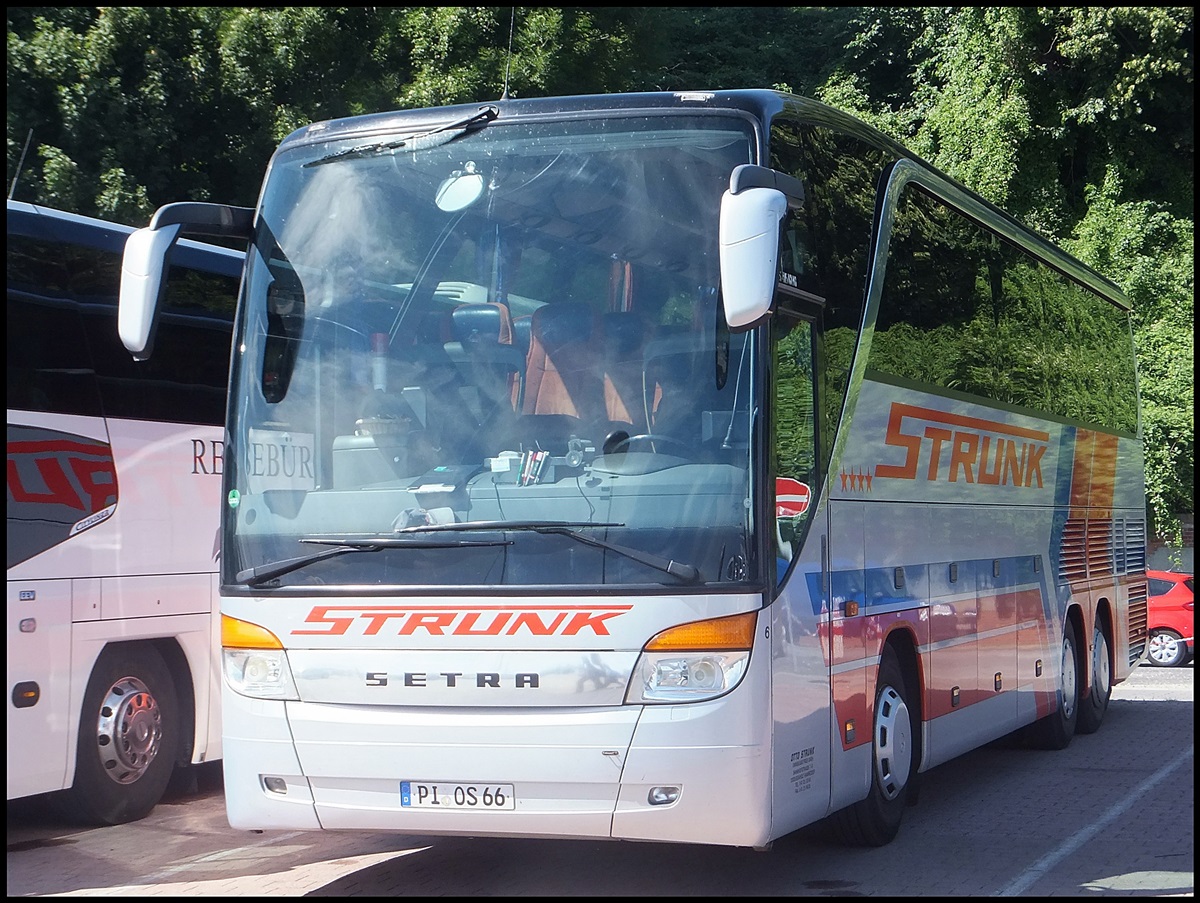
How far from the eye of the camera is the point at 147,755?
930cm

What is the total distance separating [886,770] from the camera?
8.02m

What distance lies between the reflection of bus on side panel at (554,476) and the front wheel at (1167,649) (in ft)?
49.7

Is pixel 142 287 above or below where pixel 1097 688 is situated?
above

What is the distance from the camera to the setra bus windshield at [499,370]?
20.6ft

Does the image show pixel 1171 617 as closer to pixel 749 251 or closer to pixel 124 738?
pixel 124 738

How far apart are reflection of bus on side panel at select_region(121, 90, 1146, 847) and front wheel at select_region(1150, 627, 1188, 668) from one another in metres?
15.1

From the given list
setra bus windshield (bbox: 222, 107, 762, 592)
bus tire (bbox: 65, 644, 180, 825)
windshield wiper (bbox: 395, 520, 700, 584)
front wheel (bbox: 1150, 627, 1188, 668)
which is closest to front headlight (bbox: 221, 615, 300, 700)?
setra bus windshield (bbox: 222, 107, 762, 592)

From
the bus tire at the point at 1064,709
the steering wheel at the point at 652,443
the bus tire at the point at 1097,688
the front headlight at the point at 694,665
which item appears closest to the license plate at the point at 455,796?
the front headlight at the point at 694,665

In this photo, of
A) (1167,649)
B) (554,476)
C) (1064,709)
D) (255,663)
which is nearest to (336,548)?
(255,663)

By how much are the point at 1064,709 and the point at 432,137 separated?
7.65 meters

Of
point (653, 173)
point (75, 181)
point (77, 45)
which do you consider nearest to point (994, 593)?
point (653, 173)

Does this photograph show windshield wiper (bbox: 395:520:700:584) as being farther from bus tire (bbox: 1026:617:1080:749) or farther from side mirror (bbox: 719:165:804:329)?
bus tire (bbox: 1026:617:1080:749)

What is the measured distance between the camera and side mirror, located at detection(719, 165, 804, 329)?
5754mm

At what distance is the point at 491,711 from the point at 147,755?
3915 mm
